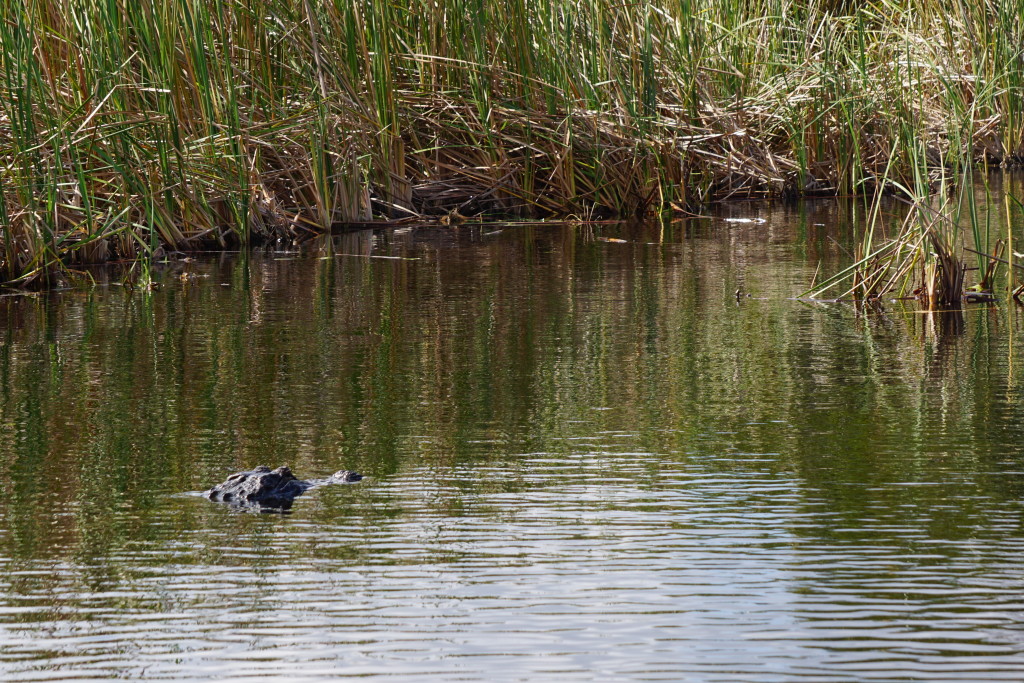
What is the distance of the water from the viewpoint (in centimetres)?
191

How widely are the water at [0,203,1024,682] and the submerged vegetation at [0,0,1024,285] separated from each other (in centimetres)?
144

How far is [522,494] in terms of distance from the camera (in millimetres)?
2650

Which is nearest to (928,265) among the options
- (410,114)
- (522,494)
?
(522,494)

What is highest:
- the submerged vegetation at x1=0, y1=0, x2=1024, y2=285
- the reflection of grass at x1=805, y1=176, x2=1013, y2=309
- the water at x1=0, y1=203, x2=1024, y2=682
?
the submerged vegetation at x1=0, y1=0, x2=1024, y2=285

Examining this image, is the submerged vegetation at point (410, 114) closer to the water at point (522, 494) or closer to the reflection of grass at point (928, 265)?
the reflection of grass at point (928, 265)

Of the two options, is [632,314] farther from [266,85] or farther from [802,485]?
[266,85]

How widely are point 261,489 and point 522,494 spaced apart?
477mm

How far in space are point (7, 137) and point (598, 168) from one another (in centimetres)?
332

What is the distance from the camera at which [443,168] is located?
28.6ft

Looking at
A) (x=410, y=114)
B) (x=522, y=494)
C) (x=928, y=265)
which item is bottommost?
(x=522, y=494)

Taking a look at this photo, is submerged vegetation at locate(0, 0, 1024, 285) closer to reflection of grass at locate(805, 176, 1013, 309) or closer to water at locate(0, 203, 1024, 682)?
reflection of grass at locate(805, 176, 1013, 309)

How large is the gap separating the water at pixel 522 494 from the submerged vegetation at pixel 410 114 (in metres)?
1.44

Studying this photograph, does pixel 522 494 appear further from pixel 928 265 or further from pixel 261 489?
pixel 928 265

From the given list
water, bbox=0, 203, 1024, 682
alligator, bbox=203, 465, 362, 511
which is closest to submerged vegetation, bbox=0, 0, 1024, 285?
water, bbox=0, 203, 1024, 682
